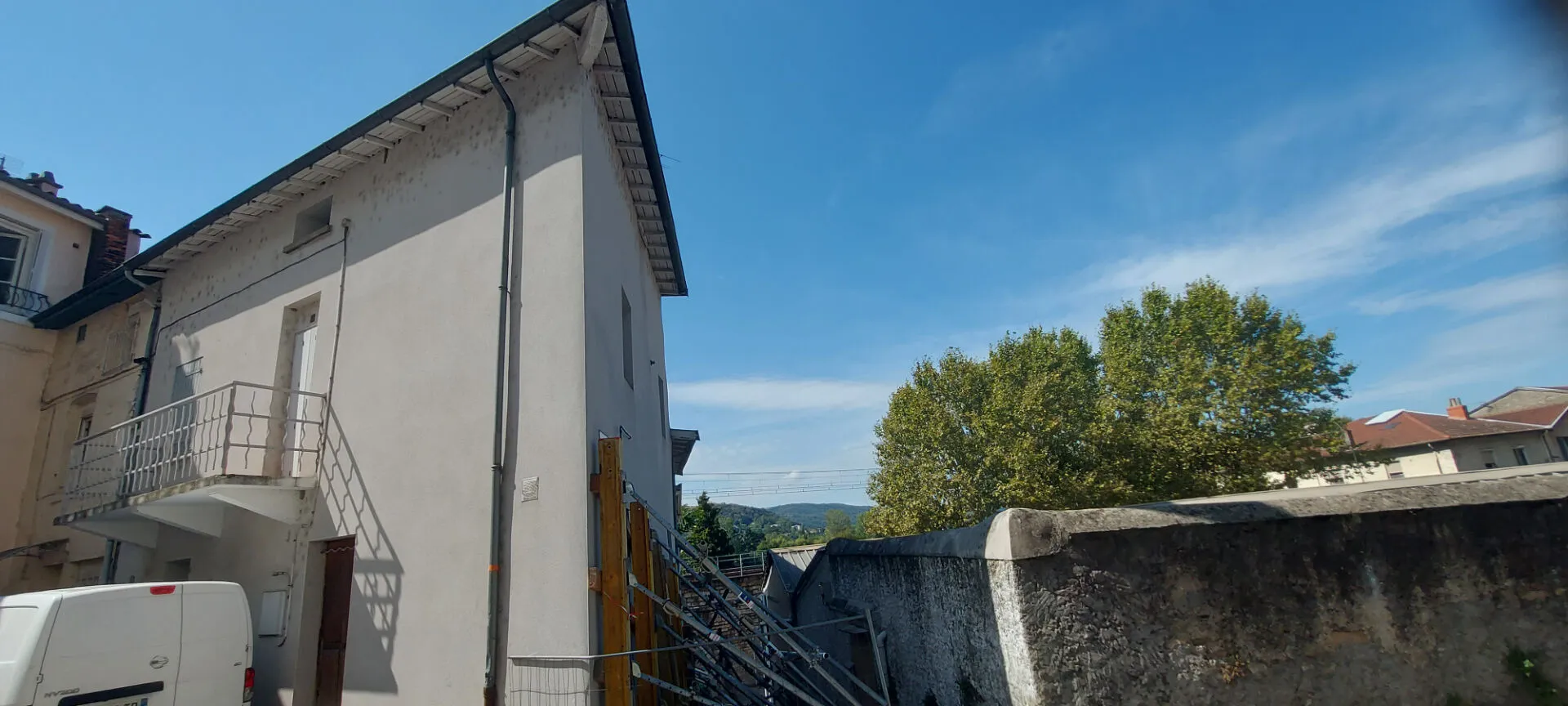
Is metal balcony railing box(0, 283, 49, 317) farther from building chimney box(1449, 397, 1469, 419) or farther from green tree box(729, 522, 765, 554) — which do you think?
building chimney box(1449, 397, 1469, 419)

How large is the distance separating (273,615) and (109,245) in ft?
35.9

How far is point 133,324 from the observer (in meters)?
10.3

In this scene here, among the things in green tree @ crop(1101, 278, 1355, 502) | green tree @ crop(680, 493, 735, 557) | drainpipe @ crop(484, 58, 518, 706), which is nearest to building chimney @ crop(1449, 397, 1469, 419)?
green tree @ crop(1101, 278, 1355, 502)

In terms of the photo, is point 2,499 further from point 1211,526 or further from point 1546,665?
point 1546,665

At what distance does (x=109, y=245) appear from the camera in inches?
496

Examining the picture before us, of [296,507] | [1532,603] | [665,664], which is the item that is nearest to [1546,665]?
[1532,603]

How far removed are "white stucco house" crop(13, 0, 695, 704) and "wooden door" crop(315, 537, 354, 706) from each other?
25mm

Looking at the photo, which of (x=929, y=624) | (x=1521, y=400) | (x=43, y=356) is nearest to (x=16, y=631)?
(x=929, y=624)

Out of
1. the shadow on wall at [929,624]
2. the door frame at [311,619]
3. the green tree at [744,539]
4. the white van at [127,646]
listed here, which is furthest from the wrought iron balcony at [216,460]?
the green tree at [744,539]

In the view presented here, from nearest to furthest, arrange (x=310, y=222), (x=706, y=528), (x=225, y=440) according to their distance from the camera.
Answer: (x=225, y=440)
(x=310, y=222)
(x=706, y=528)

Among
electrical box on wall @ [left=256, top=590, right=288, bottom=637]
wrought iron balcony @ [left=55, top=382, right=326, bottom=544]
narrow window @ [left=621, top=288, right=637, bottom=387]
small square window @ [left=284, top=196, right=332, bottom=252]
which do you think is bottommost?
electrical box on wall @ [left=256, top=590, right=288, bottom=637]

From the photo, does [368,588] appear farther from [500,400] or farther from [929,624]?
[929,624]

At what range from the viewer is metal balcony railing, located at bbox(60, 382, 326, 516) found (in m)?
6.97

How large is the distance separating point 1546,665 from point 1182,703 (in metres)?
2.24
